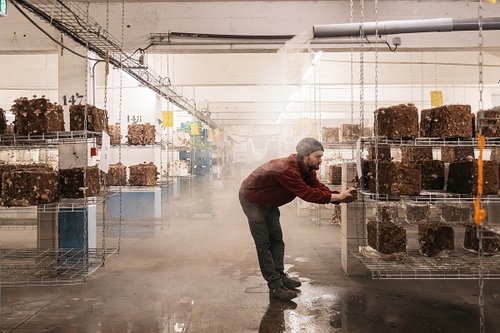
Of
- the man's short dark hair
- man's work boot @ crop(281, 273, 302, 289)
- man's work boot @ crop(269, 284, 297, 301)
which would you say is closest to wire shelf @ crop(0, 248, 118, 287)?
man's work boot @ crop(269, 284, 297, 301)

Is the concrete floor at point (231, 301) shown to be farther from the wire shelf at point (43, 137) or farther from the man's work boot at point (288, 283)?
the wire shelf at point (43, 137)

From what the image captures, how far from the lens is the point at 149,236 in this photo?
8.75m

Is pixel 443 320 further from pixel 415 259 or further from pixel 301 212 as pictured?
pixel 301 212

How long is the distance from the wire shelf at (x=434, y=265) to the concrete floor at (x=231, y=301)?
0.39 meters

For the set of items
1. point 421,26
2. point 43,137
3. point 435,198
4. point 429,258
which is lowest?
point 429,258

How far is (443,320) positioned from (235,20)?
221 inches

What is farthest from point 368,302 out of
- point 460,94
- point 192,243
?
point 460,94

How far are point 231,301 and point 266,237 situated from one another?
82 centimetres

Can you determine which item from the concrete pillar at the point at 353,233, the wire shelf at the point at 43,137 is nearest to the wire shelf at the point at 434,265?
the concrete pillar at the point at 353,233

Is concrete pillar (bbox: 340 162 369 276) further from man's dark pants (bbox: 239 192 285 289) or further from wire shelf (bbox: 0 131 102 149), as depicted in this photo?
wire shelf (bbox: 0 131 102 149)

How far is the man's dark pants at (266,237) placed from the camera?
16.1ft

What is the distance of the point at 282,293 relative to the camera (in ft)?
15.8

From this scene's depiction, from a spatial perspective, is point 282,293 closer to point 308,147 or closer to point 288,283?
point 288,283

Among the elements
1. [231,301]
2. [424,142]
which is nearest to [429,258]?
[424,142]
